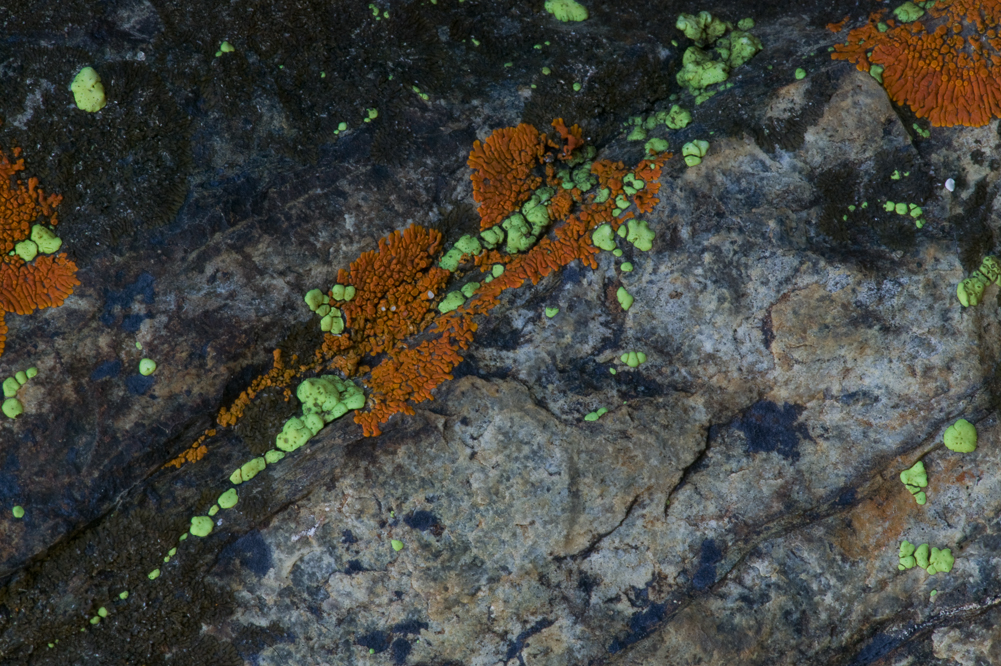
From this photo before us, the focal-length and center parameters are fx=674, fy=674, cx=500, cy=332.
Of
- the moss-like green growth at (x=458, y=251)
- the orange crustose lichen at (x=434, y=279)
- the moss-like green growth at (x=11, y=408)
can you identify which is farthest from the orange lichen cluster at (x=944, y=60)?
the moss-like green growth at (x=11, y=408)

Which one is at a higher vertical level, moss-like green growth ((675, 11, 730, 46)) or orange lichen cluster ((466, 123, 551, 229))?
moss-like green growth ((675, 11, 730, 46))

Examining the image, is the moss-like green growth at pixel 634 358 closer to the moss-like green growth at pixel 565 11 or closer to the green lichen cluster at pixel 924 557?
the green lichen cluster at pixel 924 557

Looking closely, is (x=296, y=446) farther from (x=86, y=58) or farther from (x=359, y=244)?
(x=86, y=58)

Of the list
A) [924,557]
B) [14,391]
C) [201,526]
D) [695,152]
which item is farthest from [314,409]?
[924,557]

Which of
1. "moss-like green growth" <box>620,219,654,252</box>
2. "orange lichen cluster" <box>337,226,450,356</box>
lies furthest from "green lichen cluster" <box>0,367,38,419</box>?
"moss-like green growth" <box>620,219,654,252</box>

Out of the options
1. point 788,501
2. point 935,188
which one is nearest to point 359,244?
point 788,501

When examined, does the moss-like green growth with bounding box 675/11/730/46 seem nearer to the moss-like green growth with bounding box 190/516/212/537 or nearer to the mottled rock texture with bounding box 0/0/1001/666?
the mottled rock texture with bounding box 0/0/1001/666
